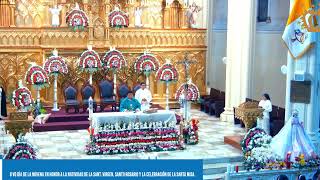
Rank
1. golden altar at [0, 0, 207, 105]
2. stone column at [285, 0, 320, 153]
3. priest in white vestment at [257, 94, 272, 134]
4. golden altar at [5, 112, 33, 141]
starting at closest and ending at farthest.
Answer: golden altar at [5, 112, 33, 141] < stone column at [285, 0, 320, 153] < priest in white vestment at [257, 94, 272, 134] < golden altar at [0, 0, 207, 105]

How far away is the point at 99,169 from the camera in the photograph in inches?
304

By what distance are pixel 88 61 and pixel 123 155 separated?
6.34 m

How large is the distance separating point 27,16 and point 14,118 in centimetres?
907

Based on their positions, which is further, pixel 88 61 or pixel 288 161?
pixel 88 61

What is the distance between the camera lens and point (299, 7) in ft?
44.4

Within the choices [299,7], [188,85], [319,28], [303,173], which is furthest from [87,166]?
[188,85]

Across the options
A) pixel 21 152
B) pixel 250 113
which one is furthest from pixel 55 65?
pixel 250 113

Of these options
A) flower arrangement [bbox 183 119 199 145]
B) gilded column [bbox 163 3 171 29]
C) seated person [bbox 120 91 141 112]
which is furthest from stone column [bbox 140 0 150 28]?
flower arrangement [bbox 183 119 199 145]

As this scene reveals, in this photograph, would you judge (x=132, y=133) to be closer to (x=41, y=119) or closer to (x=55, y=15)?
(x=41, y=119)

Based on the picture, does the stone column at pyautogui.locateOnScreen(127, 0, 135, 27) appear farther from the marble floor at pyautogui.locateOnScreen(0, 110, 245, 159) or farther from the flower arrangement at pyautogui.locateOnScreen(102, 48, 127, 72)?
the marble floor at pyautogui.locateOnScreen(0, 110, 245, 159)

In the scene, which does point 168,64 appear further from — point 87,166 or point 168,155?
point 87,166

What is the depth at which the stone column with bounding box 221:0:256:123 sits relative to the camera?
64.1ft

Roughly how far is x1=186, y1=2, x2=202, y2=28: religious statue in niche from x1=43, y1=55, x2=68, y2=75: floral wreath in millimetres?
6226

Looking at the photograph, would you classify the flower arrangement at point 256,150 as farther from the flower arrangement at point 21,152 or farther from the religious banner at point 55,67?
the religious banner at point 55,67
